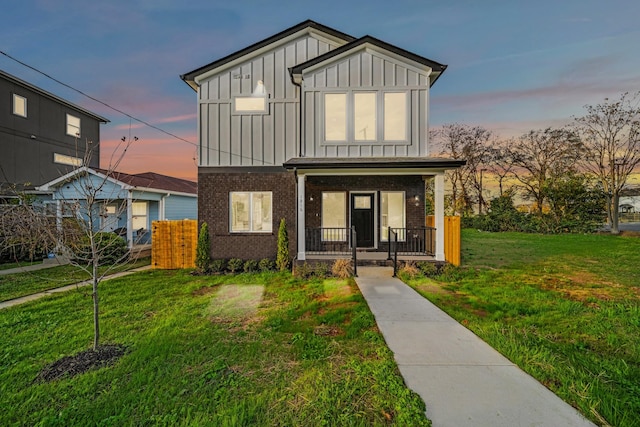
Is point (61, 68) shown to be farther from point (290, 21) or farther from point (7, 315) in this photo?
point (7, 315)

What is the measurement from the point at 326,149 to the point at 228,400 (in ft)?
26.2

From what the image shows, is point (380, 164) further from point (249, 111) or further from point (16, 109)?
point (16, 109)

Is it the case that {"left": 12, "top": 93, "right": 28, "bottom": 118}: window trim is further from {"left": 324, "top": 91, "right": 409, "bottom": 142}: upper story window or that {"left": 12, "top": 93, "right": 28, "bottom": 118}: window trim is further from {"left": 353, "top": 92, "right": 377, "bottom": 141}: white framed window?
{"left": 353, "top": 92, "right": 377, "bottom": 141}: white framed window

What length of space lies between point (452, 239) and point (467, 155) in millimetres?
20125

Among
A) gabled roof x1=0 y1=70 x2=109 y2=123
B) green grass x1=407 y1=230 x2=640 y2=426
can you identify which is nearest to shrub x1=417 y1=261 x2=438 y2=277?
green grass x1=407 y1=230 x2=640 y2=426

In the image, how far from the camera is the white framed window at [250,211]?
10320 mm

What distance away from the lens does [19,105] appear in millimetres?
16219

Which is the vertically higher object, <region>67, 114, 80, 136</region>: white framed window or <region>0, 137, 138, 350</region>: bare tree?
<region>67, 114, 80, 136</region>: white framed window

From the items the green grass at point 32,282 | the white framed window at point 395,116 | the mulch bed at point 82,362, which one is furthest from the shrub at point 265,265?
the mulch bed at point 82,362

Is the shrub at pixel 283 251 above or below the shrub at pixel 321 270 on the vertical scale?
above

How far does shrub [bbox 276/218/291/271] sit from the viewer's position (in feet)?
32.3

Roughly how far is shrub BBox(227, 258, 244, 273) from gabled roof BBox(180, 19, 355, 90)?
647 cm

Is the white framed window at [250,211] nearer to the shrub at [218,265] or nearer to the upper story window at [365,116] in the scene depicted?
the shrub at [218,265]

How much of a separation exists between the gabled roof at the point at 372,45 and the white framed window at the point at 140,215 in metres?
10.9
